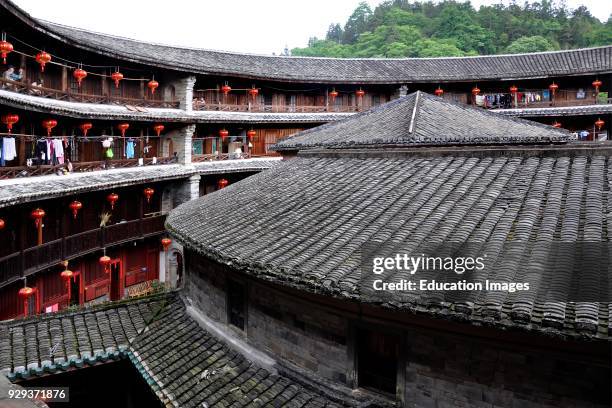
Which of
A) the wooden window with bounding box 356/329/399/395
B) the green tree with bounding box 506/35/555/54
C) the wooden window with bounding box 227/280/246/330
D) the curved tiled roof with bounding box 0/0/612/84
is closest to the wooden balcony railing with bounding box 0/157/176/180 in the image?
the curved tiled roof with bounding box 0/0/612/84

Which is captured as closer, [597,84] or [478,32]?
[597,84]

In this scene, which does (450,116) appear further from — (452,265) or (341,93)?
(341,93)

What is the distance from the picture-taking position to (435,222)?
7570 mm

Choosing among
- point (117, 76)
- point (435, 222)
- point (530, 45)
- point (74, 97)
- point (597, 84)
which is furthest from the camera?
point (530, 45)

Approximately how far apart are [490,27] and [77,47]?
6394 cm

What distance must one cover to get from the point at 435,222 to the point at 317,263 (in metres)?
1.83

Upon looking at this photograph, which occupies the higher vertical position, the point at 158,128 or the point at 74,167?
the point at 158,128

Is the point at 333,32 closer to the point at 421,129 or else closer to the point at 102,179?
the point at 102,179

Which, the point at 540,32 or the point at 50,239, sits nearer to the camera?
the point at 50,239

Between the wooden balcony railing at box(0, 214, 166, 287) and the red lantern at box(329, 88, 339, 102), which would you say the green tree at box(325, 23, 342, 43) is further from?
the wooden balcony railing at box(0, 214, 166, 287)

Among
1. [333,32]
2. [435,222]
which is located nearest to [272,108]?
[435,222]

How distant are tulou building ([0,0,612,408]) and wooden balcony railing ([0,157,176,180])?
86 mm

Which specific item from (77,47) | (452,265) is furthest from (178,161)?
(452,265)

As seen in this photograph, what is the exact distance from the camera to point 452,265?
20.8ft
